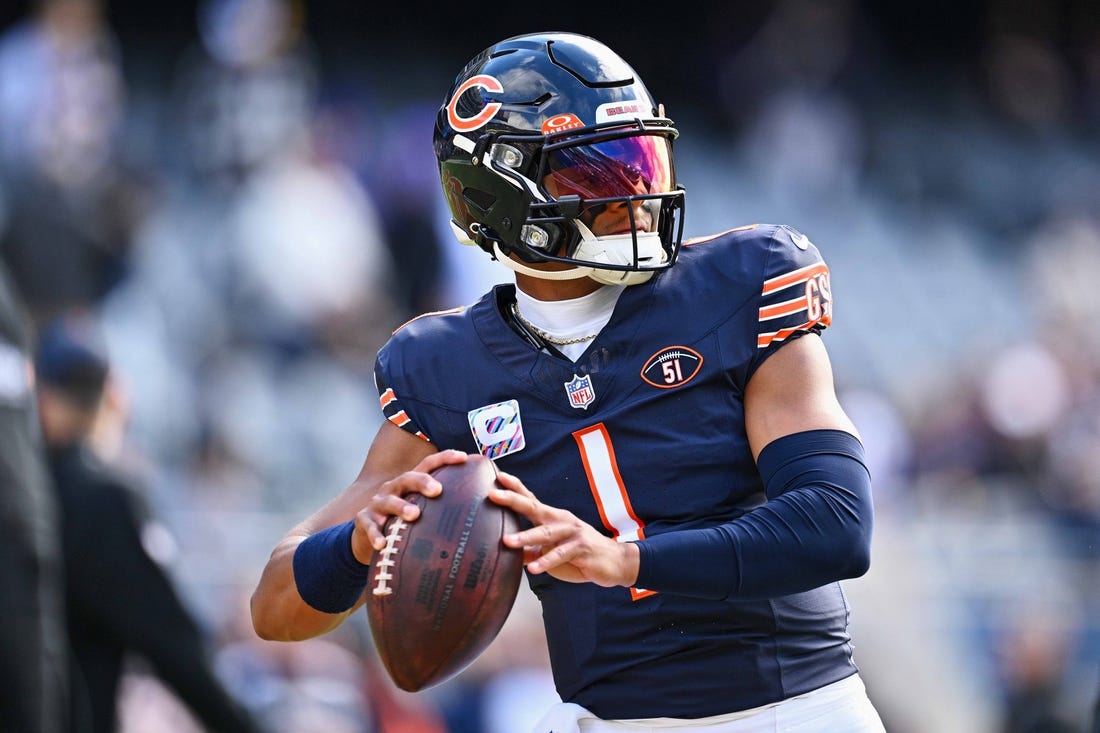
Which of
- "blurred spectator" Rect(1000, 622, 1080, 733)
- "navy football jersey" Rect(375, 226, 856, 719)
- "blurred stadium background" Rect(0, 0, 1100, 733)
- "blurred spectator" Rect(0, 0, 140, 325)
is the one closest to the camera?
"navy football jersey" Rect(375, 226, 856, 719)

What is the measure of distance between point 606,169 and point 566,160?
0.26 ft

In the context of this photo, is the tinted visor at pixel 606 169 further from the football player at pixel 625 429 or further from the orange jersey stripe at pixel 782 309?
the orange jersey stripe at pixel 782 309

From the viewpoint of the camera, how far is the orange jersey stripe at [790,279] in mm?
2504

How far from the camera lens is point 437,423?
8.72 ft

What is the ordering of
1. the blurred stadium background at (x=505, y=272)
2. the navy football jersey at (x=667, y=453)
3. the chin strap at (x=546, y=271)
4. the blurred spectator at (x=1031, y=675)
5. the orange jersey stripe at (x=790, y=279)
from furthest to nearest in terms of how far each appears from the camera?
the blurred stadium background at (x=505, y=272)
the blurred spectator at (x=1031, y=675)
the chin strap at (x=546, y=271)
the orange jersey stripe at (x=790, y=279)
the navy football jersey at (x=667, y=453)

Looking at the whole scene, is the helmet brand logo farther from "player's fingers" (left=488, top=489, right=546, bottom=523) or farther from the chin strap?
"player's fingers" (left=488, top=489, right=546, bottom=523)

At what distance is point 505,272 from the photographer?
773cm

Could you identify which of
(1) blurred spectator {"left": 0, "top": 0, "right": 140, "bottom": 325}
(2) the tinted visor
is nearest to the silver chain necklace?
(2) the tinted visor

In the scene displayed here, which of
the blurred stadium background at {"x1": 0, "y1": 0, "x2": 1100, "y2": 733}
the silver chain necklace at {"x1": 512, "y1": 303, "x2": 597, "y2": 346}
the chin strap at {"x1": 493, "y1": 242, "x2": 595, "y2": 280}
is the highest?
the chin strap at {"x1": 493, "y1": 242, "x2": 595, "y2": 280}

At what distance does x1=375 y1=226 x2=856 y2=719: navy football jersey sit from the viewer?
7.82ft

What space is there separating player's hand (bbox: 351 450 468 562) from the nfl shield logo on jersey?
0.30 m

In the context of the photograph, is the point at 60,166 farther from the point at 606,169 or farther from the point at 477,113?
the point at 606,169

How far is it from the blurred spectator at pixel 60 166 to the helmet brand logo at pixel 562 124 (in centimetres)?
532

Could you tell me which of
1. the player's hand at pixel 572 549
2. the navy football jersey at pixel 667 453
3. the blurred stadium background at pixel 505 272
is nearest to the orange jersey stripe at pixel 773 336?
the navy football jersey at pixel 667 453
